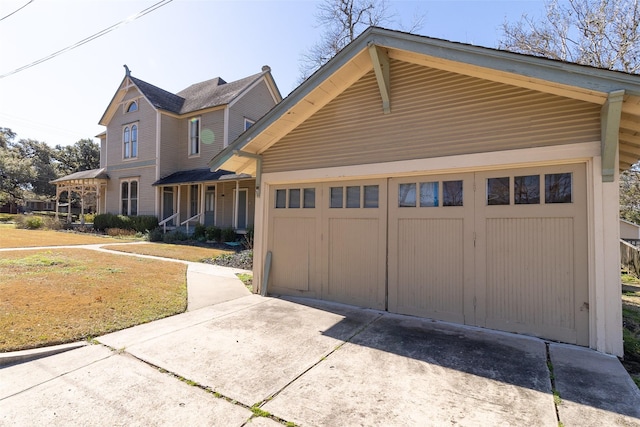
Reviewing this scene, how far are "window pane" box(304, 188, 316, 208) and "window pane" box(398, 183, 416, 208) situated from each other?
1708mm

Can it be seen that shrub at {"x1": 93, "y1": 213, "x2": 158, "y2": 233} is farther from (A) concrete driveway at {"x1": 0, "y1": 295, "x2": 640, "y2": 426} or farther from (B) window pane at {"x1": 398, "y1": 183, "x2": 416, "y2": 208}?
(B) window pane at {"x1": 398, "y1": 183, "x2": 416, "y2": 208}

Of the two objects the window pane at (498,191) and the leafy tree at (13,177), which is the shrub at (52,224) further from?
the leafy tree at (13,177)

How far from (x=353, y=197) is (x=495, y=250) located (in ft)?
7.87

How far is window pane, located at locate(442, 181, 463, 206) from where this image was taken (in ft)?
15.4

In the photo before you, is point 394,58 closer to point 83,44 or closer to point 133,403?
point 133,403

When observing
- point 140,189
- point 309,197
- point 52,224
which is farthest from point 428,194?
point 52,224

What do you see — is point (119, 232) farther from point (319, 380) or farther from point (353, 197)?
point (319, 380)

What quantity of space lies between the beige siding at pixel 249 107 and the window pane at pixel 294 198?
1157cm

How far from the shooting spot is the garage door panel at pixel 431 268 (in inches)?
182

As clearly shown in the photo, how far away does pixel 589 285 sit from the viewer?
12.4 feet

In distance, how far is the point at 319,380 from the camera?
120 inches

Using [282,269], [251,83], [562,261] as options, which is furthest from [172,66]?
[562,261]

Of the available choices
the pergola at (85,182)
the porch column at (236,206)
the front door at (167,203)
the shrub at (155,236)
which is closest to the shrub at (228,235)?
the porch column at (236,206)

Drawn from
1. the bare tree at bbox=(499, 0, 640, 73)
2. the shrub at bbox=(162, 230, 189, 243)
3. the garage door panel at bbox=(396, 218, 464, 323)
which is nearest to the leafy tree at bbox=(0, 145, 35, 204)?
the shrub at bbox=(162, 230, 189, 243)
